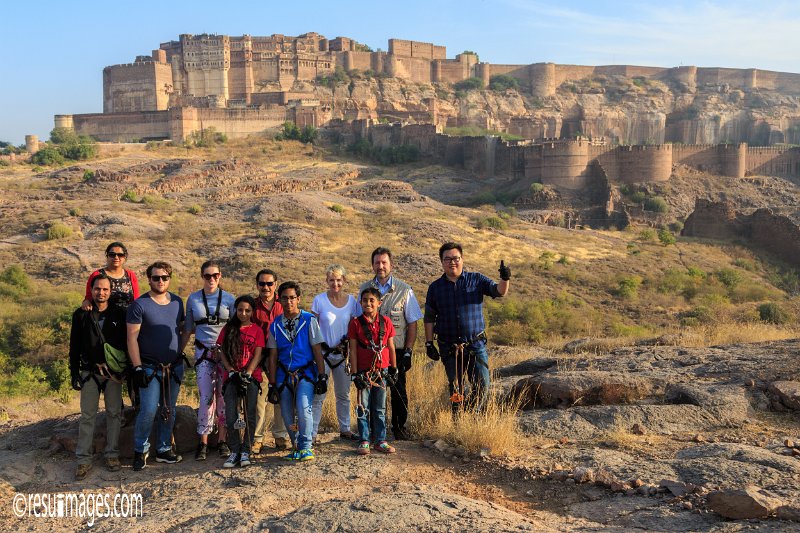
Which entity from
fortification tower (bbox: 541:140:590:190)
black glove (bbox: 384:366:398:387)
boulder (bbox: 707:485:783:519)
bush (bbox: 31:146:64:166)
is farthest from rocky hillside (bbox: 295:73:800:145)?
boulder (bbox: 707:485:783:519)

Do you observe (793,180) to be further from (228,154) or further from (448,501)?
(448,501)

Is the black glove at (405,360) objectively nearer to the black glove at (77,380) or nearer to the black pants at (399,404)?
the black pants at (399,404)

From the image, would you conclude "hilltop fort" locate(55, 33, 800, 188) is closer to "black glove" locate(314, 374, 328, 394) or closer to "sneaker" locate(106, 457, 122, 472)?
"black glove" locate(314, 374, 328, 394)

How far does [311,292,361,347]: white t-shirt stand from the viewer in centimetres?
611

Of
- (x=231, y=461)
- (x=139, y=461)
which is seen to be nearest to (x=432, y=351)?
(x=231, y=461)

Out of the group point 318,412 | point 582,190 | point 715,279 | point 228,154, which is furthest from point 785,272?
point 228,154

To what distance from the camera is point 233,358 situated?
5.89 metres

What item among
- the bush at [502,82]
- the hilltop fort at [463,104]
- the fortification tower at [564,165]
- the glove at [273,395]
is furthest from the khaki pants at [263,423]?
the bush at [502,82]

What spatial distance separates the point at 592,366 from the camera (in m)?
8.77

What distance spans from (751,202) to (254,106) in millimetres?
27590

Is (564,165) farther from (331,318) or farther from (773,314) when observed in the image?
(331,318)

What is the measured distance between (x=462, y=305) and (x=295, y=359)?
1375 millimetres

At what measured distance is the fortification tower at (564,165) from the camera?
36156 millimetres

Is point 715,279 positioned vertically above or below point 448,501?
below
